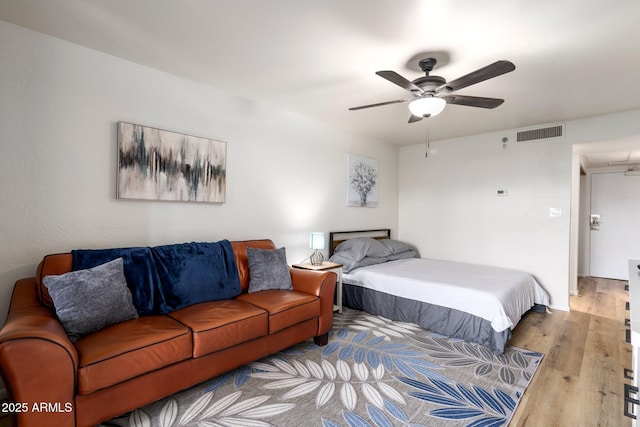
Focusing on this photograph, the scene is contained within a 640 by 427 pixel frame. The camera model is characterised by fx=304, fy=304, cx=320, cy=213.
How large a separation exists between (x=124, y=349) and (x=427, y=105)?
8.72 ft

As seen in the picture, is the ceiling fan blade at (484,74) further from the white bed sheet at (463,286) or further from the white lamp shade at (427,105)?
the white bed sheet at (463,286)

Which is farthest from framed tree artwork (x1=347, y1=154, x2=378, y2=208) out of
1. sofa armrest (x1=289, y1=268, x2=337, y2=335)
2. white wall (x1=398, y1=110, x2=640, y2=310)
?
sofa armrest (x1=289, y1=268, x2=337, y2=335)

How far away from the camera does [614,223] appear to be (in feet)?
19.4

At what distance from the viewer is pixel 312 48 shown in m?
2.35

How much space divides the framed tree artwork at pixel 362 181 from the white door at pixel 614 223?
472 centimetres

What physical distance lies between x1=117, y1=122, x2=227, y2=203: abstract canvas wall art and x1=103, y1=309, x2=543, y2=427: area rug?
1.65 meters

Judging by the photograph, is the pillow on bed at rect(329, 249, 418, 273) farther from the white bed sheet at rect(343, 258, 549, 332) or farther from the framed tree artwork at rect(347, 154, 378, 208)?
the framed tree artwork at rect(347, 154, 378, 208)

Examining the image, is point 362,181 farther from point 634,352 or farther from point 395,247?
point 634,352

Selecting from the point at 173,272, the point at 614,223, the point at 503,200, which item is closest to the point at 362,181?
the point at 503,200

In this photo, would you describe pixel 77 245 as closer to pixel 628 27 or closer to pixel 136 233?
pixel 136 233

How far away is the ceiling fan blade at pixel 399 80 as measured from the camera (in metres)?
2.06

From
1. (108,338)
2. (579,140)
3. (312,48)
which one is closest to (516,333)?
(579,140)

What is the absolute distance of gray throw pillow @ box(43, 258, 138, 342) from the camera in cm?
178

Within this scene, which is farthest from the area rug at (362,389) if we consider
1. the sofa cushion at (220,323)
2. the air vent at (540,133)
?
the air vent at (540,133)
